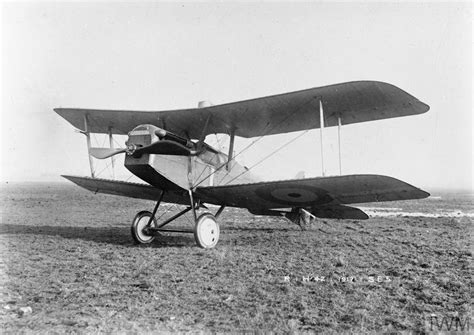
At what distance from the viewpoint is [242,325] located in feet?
11.3

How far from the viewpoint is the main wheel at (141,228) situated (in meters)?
8.32

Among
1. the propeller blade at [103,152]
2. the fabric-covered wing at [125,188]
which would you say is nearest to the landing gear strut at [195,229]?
the fabric-covered wing at [125,188]

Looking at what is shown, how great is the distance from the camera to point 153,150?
7.14 metres

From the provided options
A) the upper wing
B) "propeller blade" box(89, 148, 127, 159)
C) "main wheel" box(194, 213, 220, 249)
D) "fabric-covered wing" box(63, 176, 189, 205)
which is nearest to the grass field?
"main wheel" box(194, 213, 220, 249)

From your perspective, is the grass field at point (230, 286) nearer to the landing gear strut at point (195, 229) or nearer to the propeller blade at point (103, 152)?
the landing gear strut at point (195, 229)

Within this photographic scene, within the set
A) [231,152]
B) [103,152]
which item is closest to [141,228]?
[103,152]

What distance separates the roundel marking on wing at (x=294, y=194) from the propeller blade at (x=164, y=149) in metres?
1.75

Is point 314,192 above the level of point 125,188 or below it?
below

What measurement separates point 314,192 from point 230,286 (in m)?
3.38

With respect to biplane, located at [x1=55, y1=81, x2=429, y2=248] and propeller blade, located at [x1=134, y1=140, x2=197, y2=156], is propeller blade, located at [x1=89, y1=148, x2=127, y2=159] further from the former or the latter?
propeller blade, located at [x1=134, y1=140, x2=197, y2=156]

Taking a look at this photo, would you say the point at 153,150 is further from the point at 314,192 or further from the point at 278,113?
the point at 314,192

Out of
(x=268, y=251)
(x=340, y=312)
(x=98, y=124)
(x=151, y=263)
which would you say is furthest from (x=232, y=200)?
(x=340, y=312)

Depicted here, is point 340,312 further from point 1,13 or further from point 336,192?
point 1,13

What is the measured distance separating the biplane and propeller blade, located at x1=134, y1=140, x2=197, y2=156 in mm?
18
